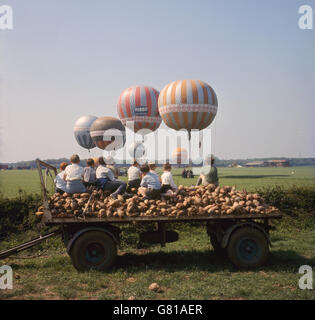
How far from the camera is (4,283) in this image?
6547 millimetres

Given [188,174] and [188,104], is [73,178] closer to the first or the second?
[188,104]

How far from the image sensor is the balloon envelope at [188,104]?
31.1 meters

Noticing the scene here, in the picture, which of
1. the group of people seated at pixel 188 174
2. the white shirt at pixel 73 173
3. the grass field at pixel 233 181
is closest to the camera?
the white shirt at pixel 73 173

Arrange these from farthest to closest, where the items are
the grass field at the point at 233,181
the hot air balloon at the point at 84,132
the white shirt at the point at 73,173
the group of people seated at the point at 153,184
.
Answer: the hot air balloon at the point at 84,132 → the grass field at the point at 233,181 → the group of people seated at the point at 153,184 → the white shirt at the point at 73,173

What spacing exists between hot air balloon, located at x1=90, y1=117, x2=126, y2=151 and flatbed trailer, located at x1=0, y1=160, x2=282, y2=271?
33371 mm

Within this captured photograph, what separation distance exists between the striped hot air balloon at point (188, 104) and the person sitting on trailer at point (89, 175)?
23559 millimetres

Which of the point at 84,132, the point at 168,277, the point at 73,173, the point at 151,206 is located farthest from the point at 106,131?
the point at 168,277

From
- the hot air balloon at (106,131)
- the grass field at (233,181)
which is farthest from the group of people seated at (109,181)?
the hot air balloon at (106,131)

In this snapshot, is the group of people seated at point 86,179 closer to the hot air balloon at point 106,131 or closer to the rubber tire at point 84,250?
the rubber tire at point 84,250

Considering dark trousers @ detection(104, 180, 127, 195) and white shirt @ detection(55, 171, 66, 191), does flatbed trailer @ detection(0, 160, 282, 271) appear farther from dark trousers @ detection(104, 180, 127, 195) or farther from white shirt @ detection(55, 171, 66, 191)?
dark trousers @ detection(104, 180, 127, 195)

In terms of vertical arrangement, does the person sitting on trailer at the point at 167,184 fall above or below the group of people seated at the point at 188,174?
above

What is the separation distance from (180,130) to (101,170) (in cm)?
2640

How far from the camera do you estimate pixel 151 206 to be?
23.2 feet
